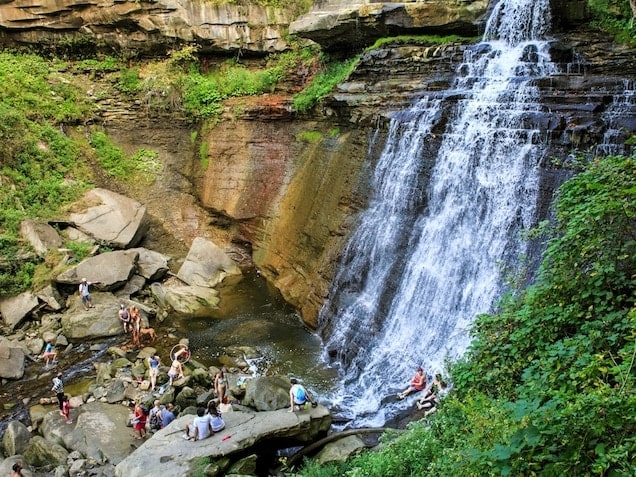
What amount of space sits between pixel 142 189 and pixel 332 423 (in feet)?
45.3

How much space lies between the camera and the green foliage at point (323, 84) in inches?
645

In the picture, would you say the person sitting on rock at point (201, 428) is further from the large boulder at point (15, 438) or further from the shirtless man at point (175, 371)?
the large boulder at point (15, 438)

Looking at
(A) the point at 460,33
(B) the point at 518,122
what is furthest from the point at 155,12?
(B) the point at 518,122

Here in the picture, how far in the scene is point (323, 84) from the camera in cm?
1680

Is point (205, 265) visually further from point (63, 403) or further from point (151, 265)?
point (63, 403)

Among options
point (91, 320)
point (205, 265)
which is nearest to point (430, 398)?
point (91, 320)

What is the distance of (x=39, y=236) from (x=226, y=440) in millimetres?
11084

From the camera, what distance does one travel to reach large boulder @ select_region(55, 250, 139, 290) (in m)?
14.9

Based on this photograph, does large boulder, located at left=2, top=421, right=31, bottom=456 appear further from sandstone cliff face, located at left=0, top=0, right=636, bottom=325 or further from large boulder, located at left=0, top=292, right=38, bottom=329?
sandstone cliff face, located at left=0, top=0, right=636, bottom=325

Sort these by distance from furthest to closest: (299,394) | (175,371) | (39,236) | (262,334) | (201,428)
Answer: (39,236) → (262,334) → (175,371) → (299,394) → (201,428)

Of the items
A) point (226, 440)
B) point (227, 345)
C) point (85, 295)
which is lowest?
point (227, 345)

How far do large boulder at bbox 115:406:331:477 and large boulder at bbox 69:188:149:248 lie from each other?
9.78 metres

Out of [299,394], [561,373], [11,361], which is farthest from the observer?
[11,361]

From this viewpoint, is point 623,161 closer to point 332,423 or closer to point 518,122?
point 518,122
